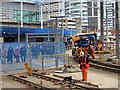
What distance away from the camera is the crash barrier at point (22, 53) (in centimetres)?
1972

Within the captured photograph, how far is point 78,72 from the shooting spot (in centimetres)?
1827

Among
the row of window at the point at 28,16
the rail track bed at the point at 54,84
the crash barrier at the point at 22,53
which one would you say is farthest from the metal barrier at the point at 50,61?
the row of window at the point at 28,16

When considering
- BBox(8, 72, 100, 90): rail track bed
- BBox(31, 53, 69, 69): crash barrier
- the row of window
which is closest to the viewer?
BBox(8, 72, 100, 90): rail track bed

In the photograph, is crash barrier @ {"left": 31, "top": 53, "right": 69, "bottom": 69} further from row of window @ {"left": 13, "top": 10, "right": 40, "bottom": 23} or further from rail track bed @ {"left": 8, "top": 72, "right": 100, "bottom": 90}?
row of window @ {"left": 13, "top": 10, "right": 40, "bottom": 23}

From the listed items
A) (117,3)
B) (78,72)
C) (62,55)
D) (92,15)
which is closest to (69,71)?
(78,72)

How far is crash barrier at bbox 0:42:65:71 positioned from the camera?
1972 centimetres

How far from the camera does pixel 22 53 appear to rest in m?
20.3

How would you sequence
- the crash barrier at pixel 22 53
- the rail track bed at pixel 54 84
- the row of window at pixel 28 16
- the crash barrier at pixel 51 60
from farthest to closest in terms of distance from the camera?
1. the row of window at pixel 28 16
2. the crash barrier at pixel 51 60
3. the crash barrier at pixel 22 53
4. the rail track bed at pixel 54 84

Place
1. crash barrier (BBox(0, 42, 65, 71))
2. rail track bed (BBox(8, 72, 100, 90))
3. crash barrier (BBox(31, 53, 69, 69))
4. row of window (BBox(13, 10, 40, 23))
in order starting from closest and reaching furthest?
1. rail track bed (BBox(8, 72, 100, 90))
2. crash barrier (BBox(0, 42, 65, 71))
3. crash barrier (BBox(31, 53, 69, 69))
4. row of window (BBox(13, 10, 40, 23))

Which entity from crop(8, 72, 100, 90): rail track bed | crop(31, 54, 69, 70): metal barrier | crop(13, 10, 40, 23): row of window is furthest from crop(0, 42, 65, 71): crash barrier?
crop(13, 10, 40, 23): row of window

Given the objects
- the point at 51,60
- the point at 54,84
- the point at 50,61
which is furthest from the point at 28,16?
the point at 54,84

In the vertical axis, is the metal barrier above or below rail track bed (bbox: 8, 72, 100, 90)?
above

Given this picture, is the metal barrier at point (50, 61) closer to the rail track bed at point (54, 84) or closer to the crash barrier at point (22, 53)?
the crash barrier at point (22, 53)

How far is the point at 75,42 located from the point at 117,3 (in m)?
8.68
